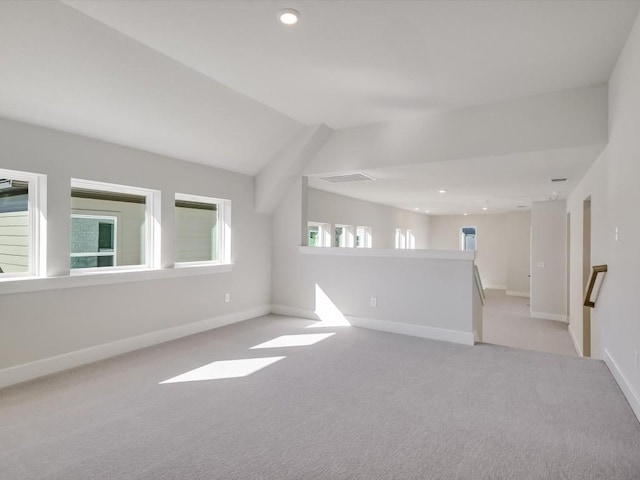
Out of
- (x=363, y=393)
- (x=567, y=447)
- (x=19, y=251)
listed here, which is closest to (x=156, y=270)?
(x=19, y=251)

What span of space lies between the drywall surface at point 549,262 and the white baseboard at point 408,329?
4357 millimetres

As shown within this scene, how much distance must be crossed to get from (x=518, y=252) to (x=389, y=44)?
32.0 ft

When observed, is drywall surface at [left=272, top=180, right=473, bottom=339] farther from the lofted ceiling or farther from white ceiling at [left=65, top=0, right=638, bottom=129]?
white ceiling at [left=65, top=0, right=638, bottom=129]

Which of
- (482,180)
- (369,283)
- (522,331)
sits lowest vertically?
(522,331)

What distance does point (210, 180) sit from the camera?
5.01 m

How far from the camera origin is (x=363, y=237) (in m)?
9.09

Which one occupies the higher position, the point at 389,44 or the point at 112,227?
the point at 389,44

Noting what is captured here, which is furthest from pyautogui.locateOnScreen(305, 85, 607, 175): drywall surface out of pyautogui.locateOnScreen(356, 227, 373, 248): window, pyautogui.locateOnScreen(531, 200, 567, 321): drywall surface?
pyautogui.locateOnScreen(531, 200, 567, 321): drywall surface

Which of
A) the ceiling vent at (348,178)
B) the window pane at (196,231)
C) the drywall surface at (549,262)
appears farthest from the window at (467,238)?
the window pane at (196,231)

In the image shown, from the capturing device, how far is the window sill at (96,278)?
3123 mm

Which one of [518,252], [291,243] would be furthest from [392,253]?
[518,252]

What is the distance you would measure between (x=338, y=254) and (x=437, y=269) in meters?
1.47

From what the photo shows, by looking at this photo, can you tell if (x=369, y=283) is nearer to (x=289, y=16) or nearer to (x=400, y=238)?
(x=289, y=16)

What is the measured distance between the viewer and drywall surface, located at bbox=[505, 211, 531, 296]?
35.0ft
